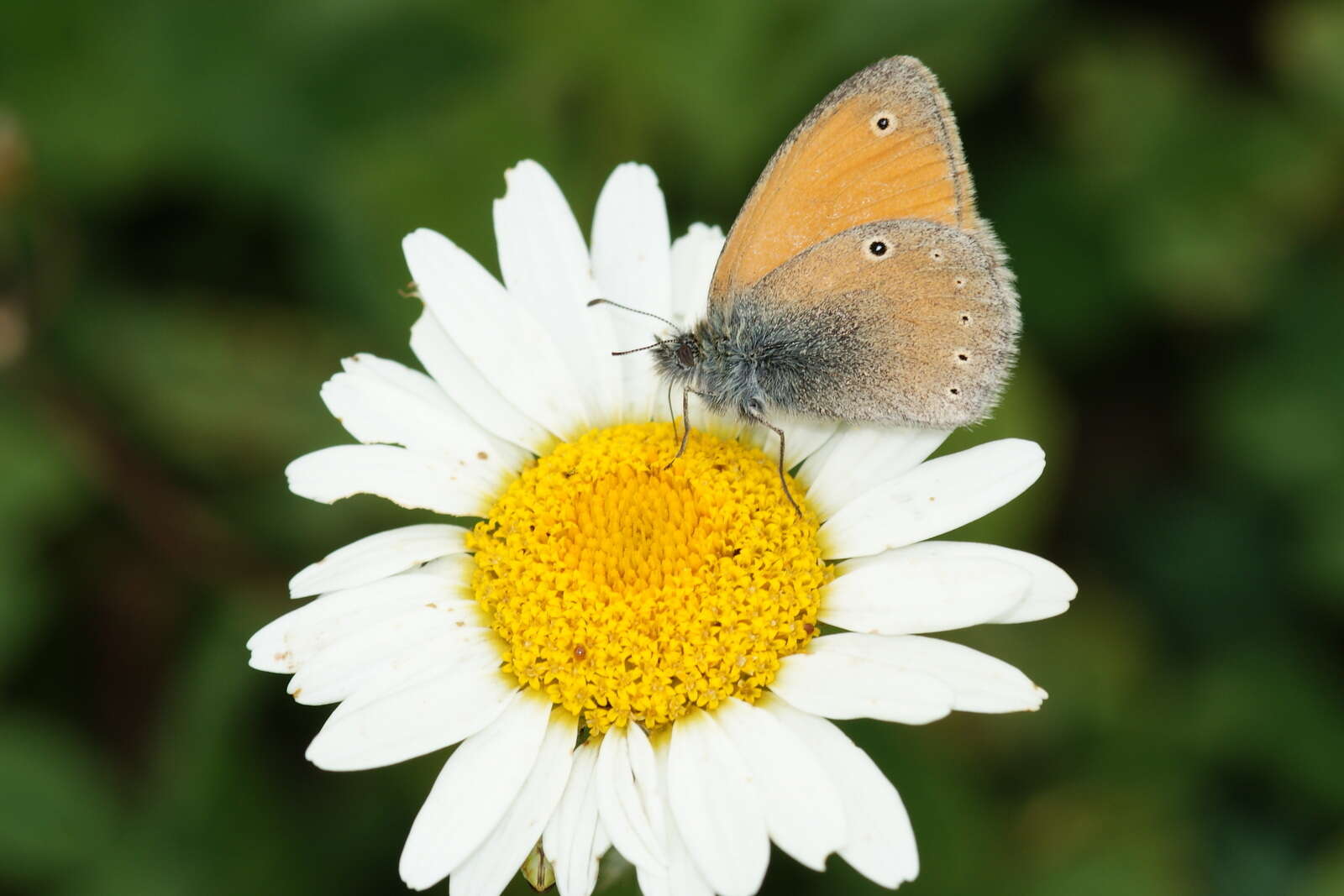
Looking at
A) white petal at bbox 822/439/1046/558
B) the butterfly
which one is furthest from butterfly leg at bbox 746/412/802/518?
white petal at bbox 822/439/1046/558

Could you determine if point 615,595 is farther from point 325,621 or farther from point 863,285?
point 863,285

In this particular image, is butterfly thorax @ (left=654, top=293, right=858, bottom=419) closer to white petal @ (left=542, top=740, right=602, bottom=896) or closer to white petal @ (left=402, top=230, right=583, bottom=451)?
white petal @ (left=402, top=230, right=583, bottom=451)

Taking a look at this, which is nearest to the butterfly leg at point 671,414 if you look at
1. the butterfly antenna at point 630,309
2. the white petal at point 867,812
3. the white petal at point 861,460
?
the butterfly antenna at point 630,309

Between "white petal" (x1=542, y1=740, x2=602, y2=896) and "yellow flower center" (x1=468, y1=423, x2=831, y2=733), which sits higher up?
"yellow flower center" (x1=468, y1=423, x2=831, y2=733)

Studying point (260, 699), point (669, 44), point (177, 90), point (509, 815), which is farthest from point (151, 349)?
point (509, 815)

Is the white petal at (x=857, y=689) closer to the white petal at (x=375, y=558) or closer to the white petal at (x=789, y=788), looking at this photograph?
the white petal at (x=789, y=788)

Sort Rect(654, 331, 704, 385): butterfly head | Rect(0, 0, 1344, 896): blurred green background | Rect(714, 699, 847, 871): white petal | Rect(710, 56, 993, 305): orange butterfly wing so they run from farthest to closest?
Rect(0, 0, 1344, 896): blurred green background → Rect(654, 331, 704, 385): butterfly head → Rect(710, 56, 993, 305): orange butterfly wing → Rect(714, 699, 847, 871): white petal
